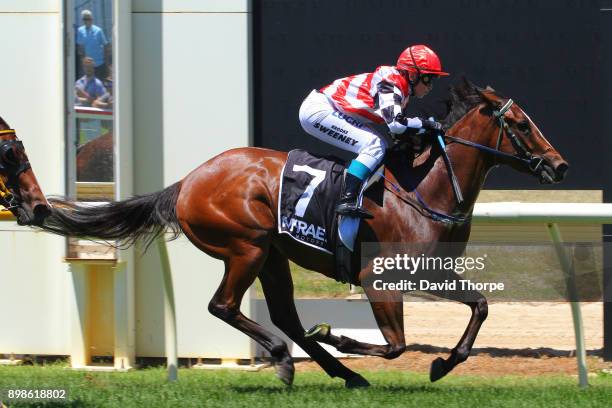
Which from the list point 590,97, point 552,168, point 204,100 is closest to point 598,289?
point 590,97

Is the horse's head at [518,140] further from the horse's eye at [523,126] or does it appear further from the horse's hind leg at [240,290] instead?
the horse's hind leg at [240,290]

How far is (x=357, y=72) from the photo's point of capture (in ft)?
25.0

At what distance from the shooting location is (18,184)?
516 centimetres

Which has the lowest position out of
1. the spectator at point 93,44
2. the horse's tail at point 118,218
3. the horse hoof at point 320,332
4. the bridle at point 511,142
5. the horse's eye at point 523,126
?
the horse hoof at point 320,332

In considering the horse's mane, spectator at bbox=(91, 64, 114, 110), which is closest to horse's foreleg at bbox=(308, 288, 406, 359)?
the horse's mane

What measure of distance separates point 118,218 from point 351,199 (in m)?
1.45

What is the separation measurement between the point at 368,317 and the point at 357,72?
5.77ft

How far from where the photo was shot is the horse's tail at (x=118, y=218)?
627 centimetres

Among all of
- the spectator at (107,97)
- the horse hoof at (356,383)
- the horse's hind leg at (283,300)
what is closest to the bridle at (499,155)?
the horse's hind leg at (283,300)

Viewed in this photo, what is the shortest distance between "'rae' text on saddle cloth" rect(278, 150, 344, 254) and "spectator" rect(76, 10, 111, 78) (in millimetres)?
2091

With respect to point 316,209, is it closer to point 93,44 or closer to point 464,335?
point 464,335

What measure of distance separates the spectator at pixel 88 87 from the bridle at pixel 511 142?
2694 mm

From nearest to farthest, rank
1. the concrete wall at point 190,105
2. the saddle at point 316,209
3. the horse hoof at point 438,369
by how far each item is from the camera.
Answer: the horse hoof at point 438,369
the saddle at point 316,209
the concrete wall at point 190,105

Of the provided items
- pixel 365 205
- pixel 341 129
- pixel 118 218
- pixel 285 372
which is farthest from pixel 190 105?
pixel 285 372
